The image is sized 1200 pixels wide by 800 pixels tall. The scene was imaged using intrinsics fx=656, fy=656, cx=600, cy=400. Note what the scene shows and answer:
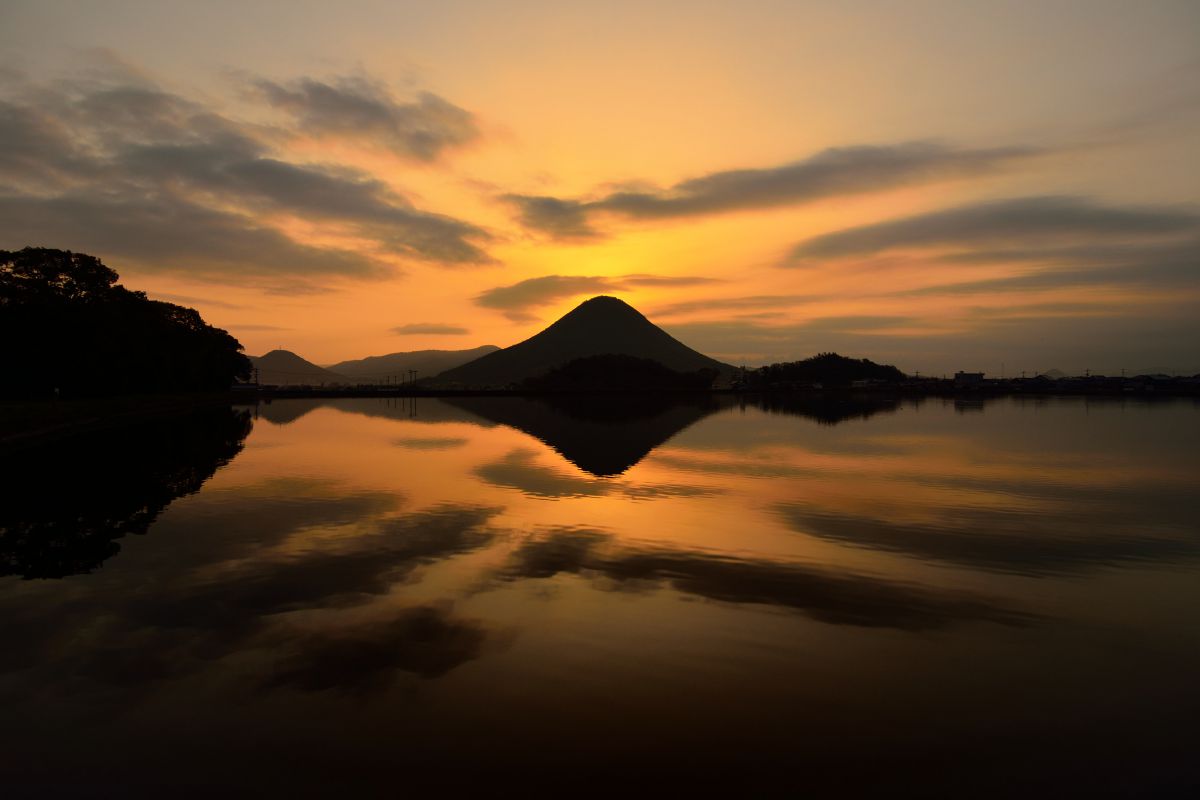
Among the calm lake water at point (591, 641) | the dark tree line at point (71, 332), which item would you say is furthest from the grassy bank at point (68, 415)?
the calm lake water at point (591, 641)

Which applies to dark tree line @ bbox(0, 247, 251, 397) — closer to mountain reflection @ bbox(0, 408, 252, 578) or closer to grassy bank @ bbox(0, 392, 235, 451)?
grassy bank @ bbox(0, 392, 235, 451)

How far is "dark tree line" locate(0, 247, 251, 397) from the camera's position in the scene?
230ft

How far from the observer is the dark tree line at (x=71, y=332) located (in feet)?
230

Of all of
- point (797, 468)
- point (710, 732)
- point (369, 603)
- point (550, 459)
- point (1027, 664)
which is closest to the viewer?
point (710, 732)

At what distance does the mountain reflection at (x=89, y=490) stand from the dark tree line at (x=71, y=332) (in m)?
26.5

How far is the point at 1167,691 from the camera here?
36.0 feet

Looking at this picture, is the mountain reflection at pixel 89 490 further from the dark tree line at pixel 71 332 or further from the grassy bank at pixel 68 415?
the dark tree line at pixel 71 332

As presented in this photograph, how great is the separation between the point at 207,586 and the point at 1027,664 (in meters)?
17.8

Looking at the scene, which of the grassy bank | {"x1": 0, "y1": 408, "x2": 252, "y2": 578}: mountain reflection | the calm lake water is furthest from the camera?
the grassy bank

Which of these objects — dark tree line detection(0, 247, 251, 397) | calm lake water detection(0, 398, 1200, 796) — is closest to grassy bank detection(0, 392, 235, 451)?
dark tree line detection(0, 247, 251, 397)

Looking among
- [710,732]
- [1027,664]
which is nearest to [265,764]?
[710,732]

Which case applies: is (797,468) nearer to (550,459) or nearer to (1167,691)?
(550,459)

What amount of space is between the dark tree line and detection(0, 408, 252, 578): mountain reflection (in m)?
26.5

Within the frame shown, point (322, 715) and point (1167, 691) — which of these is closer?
point (322, 715)
